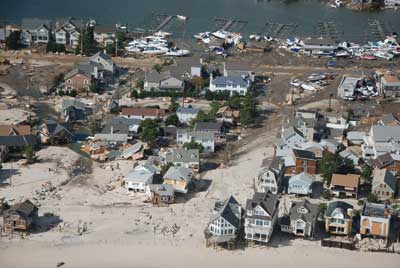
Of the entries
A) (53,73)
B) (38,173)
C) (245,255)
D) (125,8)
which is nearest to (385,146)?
(245,255)

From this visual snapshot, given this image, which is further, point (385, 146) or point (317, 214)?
point (385, 146)

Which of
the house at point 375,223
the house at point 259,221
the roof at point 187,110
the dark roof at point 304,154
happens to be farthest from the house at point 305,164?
the roof at point 187,110

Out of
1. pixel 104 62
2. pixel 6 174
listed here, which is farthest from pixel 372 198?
pixel 104 62

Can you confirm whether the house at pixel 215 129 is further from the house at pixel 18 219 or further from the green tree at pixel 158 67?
the house at pixel 18 219

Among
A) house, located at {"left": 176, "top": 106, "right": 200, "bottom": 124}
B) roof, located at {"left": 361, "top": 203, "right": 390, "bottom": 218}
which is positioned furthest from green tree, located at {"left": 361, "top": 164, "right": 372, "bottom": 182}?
house, located at {"left": 176, "top": 106, "right": 200, "bottom": 124}

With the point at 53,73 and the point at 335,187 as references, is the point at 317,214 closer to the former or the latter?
the point at 335,187

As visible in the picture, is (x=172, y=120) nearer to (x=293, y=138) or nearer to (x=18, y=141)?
(x=293, y=138)

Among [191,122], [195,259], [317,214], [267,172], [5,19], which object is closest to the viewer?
[195,259]
